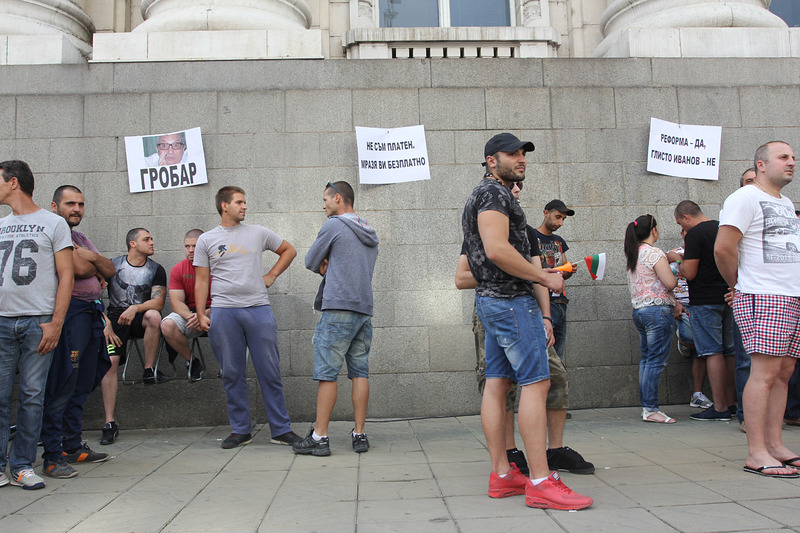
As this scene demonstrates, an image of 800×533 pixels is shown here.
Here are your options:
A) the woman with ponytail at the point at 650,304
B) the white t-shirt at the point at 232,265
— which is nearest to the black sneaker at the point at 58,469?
the white t-shirt at the point at 232,265

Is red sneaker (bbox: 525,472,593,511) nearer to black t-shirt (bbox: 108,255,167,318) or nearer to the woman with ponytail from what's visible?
the woman with ponytail

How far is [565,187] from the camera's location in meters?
6.67

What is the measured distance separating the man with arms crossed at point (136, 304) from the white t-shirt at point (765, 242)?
456 centimetres

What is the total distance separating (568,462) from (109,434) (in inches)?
145

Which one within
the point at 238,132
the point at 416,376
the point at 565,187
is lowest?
the point at 416,376

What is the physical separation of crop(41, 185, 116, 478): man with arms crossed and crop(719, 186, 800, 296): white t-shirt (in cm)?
434

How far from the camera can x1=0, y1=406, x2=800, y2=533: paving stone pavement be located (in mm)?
3100

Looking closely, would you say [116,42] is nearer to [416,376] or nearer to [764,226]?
[416,376]

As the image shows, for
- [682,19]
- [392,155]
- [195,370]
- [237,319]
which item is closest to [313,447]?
[237,319]

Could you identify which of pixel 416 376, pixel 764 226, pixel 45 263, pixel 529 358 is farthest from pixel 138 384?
pixel 764 226

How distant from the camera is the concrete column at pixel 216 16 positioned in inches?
274

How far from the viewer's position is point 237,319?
516cm

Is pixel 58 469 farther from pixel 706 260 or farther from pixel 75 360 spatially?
pixel 706 260

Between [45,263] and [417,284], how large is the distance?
132 inches
